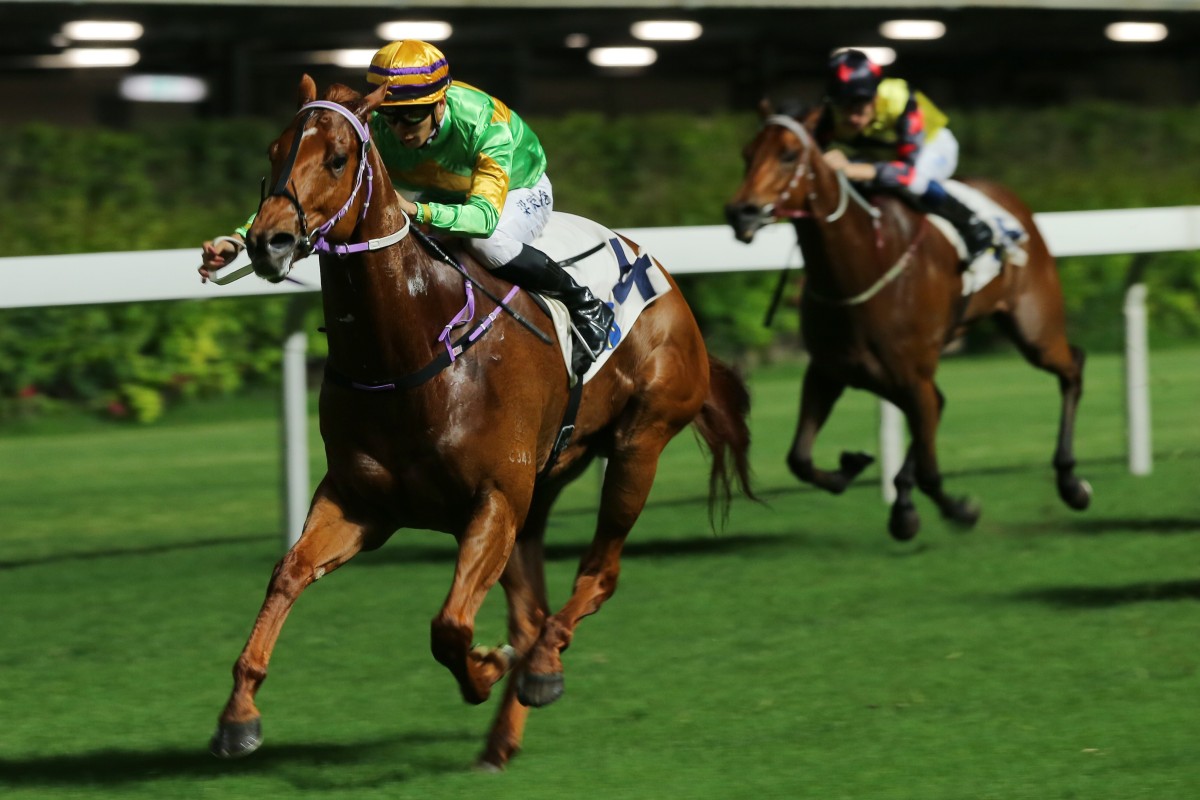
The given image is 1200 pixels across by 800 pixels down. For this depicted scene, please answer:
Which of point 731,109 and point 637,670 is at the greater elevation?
point 637,670

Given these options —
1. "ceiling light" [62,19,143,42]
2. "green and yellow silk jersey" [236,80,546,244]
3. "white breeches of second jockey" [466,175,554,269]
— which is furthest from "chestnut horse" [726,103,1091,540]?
"ceiling light" [62,19,143,42]

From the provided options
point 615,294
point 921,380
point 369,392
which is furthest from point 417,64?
point 921,380

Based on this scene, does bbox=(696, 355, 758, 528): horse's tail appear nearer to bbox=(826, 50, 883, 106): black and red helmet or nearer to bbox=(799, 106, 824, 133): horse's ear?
bbox=(799, 106, 824, 133): horse's ear

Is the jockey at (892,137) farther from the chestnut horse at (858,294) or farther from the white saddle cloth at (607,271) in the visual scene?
the white saddle cloth at (607,271)

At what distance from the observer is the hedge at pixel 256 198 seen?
9.76 meters

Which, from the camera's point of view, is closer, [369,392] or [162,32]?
[369,392]

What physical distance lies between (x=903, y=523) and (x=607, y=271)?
89.1 inches

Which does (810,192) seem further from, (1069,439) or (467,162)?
(467,162)

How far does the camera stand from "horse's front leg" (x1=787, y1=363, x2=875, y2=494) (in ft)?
22.4

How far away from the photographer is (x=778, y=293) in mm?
7012

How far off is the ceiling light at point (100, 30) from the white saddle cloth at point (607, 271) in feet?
34.4

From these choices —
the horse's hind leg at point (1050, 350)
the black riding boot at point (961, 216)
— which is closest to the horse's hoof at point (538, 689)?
the black riding boot at point (961, 216)

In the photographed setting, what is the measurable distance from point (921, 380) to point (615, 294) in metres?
2.20

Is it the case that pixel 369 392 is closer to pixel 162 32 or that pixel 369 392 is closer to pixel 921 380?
pixel 921 380
